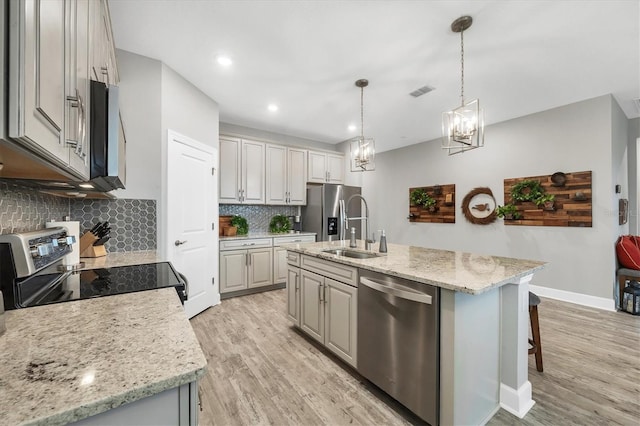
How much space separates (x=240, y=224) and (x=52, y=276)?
3068 millimetres

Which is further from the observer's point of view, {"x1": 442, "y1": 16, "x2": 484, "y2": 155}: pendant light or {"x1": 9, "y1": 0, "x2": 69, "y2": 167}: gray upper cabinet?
{"x1": 442, "y1": 16, "x2": 484, "y2": 155}: pendant light

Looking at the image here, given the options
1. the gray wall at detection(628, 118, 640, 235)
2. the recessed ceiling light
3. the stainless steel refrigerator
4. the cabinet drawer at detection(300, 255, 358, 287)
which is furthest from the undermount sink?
the gray wall at detection(628, 118, 640, 235)

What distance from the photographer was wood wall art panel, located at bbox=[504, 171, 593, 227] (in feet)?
11.5

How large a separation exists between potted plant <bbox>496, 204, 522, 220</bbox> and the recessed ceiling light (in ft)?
14.1

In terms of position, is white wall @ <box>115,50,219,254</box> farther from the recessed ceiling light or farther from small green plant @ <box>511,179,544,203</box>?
small green plant @ <box>511,179,544,203</box>

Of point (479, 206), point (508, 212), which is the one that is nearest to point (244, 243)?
point (479, 206)

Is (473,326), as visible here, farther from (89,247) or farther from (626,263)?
(626,263)

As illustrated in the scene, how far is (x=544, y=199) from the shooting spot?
12.4ft

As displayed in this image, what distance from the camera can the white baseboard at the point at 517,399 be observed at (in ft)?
5.61

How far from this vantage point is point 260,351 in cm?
247

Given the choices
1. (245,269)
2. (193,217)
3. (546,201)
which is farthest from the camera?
(245,269)

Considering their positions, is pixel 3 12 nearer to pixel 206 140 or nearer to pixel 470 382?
pixel 470 382

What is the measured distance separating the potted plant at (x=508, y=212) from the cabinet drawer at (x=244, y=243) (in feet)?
12.1

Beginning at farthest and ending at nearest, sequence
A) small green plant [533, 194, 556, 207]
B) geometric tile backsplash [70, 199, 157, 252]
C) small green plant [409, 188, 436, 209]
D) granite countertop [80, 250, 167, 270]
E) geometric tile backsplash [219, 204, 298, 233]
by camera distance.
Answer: small green plant [409, 188, 436, 209]
geometric tile backsplash [219, 204, 298, 233]
small green plant [533, 194, 556, 207]
geometric tile backsplash [70, 199, 157, 252]
granite countertop [80, 250, 167, 270]
